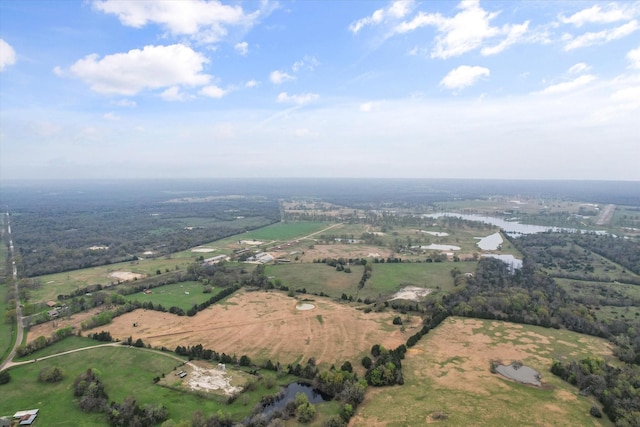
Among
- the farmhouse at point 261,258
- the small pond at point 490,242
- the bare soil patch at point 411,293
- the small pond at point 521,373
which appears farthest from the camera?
the small pond at point 490,242

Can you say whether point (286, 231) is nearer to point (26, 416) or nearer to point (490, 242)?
point (490, 242)

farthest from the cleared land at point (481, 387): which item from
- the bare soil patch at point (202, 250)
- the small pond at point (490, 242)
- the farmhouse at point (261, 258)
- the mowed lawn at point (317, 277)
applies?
the bare soil patch at point (202, 250)

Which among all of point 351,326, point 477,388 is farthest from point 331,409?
point 351,326

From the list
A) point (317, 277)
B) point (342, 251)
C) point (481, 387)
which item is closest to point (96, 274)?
point (317, 277)

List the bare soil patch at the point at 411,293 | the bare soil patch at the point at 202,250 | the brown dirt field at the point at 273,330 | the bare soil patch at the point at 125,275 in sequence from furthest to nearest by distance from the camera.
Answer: the bare soil patch at the point at 202,250, the bare soil patch at the point at 125,275, the bare soil patch at the point at 411,293, the brown dirt field at the point at 273,330

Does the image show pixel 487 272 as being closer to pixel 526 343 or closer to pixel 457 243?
pixel 526 343

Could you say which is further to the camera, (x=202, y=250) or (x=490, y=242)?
(x=490, y=242)

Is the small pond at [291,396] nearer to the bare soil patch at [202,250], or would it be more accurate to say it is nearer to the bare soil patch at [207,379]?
the bare soil patch at [207,379]
